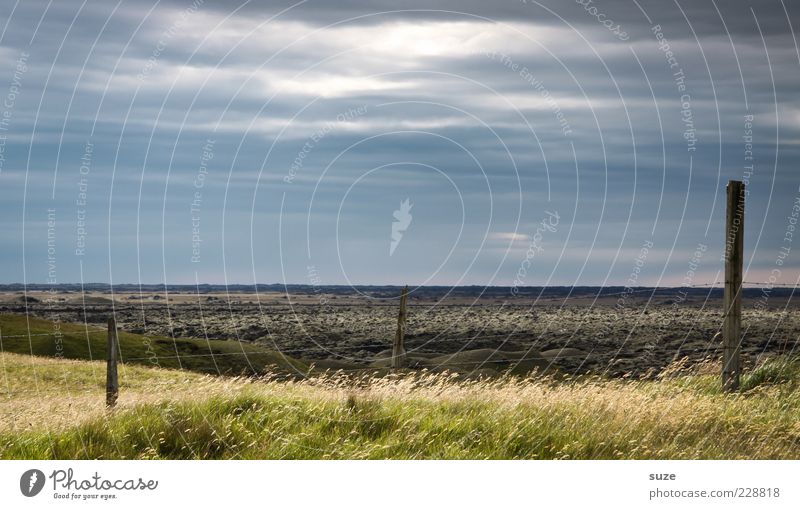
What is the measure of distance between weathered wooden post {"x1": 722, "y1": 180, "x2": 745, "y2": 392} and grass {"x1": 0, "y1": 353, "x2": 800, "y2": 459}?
8.62ft

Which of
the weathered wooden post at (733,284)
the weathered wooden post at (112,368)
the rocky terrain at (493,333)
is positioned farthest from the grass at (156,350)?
the weathered wooden post at (733,284)

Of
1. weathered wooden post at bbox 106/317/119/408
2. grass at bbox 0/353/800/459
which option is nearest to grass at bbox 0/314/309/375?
weathered wooden post at bbox 106/317/119/408

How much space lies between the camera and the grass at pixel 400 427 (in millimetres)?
10812

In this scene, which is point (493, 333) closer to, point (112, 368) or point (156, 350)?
point (156, 350)

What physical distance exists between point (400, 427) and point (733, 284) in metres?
8.66

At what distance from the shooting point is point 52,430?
10836 millimetres

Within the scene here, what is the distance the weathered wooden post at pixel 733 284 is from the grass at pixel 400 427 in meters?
2.63

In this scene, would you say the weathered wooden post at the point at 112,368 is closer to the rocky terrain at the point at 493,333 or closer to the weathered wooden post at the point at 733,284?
the weathered wooden post at the point at 733,284

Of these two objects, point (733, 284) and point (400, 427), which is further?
point (733, 284)

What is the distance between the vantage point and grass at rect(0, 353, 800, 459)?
10.8 m

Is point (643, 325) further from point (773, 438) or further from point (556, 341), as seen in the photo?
point (773, 438)

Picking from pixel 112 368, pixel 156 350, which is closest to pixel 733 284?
pixel 112 368

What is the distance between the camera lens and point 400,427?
11.6 metres
